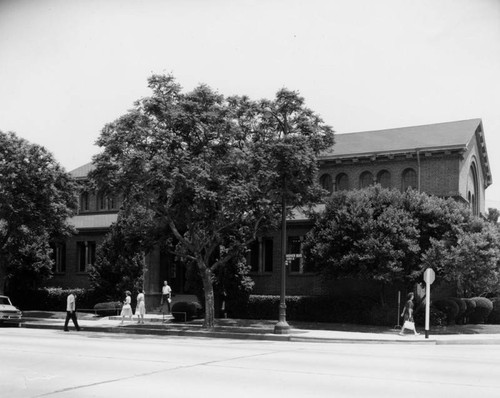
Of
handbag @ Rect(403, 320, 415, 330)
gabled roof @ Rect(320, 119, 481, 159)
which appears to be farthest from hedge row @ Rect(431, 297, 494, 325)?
gabled roof @ Rect(320, 119, 481, 159)

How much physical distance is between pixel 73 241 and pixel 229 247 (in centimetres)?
2020

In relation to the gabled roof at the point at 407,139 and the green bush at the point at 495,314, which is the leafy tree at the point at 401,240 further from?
the gabled roof at the point at 407,139

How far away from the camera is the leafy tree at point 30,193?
34188mm

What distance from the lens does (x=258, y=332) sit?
88.6ft

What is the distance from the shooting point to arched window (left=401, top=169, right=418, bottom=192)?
35.5 metres

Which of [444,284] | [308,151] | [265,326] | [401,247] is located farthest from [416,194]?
[265,326]

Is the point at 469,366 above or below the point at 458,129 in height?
below

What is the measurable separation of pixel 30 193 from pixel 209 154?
13.4 meters

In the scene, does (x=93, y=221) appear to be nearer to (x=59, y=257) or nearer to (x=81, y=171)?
(x=59, y=257)

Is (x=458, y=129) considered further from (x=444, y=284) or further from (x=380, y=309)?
(x=380, y=309)

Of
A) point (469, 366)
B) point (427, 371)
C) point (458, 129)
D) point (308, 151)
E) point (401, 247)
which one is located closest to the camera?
point (427, 371)

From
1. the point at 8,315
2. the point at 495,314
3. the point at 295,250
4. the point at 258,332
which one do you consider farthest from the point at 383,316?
the point at 8,315

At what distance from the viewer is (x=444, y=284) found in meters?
32.7

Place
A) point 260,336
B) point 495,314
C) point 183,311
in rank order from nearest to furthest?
point 260,336, point 183,311, point 495,314
